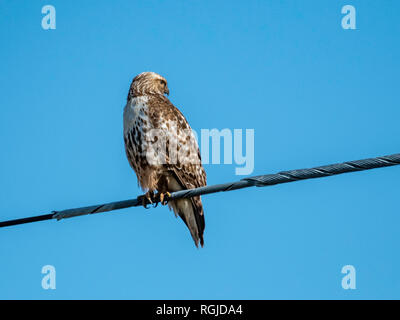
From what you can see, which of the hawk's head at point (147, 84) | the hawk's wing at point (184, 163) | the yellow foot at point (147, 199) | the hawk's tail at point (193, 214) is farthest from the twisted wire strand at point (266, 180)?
the hawk's head at point (147, 84)

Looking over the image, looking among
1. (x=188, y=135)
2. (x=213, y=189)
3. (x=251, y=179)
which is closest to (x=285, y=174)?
(x=251, y=179)


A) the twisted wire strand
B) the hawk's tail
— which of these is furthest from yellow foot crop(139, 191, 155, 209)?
the twisted wire strand

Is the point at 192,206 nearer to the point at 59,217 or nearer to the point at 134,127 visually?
the point at 134,127

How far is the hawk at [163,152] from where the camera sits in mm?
7707

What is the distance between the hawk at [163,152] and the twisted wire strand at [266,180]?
1.56 m

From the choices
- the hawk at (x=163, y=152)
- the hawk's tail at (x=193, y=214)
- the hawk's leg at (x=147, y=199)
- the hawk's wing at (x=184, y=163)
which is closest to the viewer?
the hawk's leg at (x=147, y=199)

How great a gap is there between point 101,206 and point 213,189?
3.80 ft

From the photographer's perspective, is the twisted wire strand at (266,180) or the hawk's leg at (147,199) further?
the hawk's leg at (147,199)

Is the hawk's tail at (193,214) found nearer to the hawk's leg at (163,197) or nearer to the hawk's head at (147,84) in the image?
the hawk's leg at (163,197)

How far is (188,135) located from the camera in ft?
26.9

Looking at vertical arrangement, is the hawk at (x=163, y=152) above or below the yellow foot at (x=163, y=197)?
above

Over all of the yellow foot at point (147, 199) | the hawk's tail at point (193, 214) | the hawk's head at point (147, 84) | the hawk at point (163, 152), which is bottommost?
the hawk's tail at point (193, 214)

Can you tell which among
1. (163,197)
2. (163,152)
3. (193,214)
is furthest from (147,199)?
(193,214)
